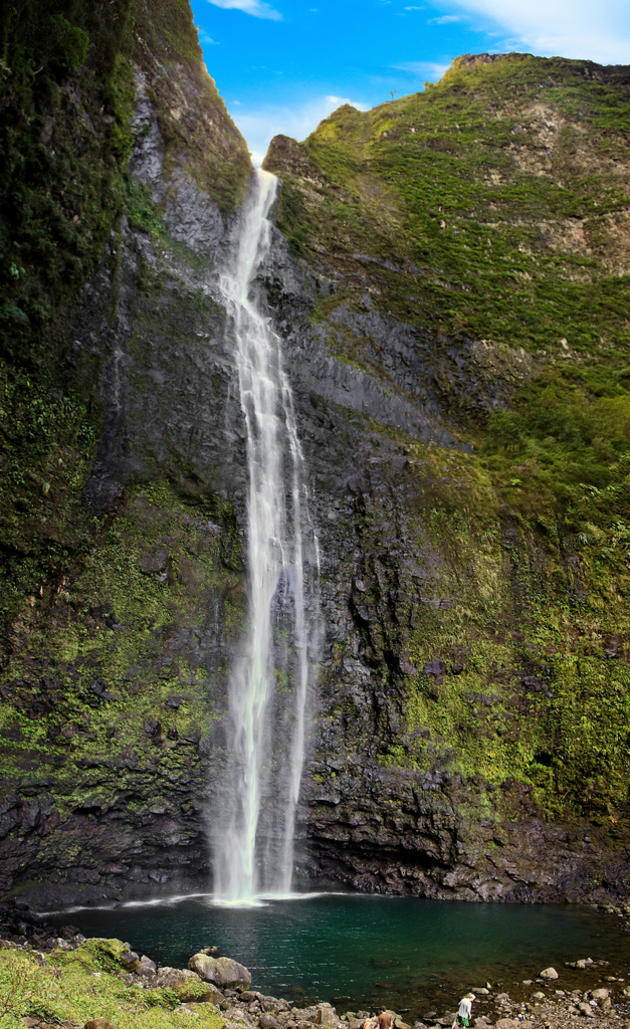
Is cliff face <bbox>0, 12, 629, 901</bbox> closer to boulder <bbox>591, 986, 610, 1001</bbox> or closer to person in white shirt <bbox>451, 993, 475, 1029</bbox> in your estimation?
boulder <bbox>591, 986, 610, 1001</bbox>

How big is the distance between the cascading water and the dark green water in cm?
113

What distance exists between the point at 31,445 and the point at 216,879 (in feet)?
31.5

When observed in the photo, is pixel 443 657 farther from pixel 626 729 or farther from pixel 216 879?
pixel 216 879

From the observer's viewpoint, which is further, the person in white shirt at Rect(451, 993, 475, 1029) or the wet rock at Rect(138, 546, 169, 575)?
the wet rock at Rect(138, 546, 169, 575)

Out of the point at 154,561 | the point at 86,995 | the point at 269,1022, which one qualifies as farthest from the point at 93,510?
the point at 269,1022

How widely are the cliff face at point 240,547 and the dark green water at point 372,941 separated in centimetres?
122

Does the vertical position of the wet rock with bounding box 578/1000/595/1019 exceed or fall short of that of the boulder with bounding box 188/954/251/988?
it exceeds it

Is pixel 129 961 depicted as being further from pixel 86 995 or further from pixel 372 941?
pixel 372 941

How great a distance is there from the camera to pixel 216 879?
14.0 m

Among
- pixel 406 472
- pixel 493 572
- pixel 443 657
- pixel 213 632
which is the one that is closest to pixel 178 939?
pixel 213 632


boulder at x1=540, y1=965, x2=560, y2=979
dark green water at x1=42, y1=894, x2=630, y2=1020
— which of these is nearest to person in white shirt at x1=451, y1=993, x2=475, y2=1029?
dark green water at x1=42, y1=894, x2=630, y2=1020

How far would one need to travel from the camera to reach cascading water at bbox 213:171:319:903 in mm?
14336

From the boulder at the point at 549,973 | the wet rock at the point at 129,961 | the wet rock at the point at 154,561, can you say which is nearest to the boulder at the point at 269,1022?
the wet rock at the point at 129,961

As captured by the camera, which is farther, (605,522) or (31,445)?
(605,522)
